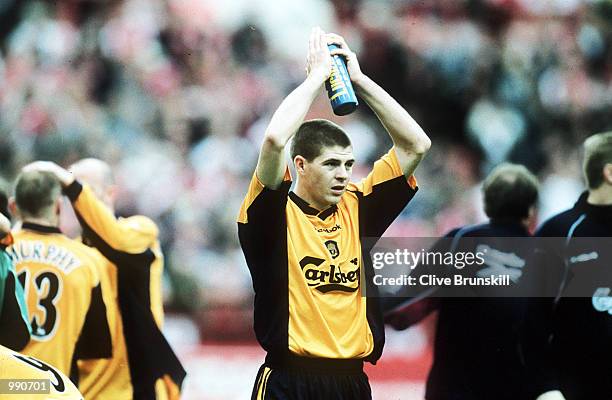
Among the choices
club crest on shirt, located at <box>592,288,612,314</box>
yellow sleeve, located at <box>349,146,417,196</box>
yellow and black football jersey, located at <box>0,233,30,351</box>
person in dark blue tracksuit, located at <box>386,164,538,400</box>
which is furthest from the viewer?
person in dark blue tracksuit, located at <box>386,164,538,400</box>

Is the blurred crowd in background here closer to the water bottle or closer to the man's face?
the man's face

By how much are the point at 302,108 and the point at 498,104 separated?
145 inches

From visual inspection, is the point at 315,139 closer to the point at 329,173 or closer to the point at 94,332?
the point at 329,173

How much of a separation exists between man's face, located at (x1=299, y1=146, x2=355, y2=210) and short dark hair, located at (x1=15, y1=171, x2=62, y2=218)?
1526 mm

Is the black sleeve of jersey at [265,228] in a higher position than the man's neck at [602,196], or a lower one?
lower

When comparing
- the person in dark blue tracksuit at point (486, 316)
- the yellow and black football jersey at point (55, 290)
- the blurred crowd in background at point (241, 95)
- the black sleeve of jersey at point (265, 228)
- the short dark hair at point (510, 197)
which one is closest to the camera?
the black sleeve of jersey at point (265, 228)

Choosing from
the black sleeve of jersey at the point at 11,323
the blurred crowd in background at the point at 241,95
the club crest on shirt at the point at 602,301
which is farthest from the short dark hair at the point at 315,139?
the blurred crowd in background at the point at 241,95

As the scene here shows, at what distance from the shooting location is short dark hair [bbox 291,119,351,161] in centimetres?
391

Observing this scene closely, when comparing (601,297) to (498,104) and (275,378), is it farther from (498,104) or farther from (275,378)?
(498,104)

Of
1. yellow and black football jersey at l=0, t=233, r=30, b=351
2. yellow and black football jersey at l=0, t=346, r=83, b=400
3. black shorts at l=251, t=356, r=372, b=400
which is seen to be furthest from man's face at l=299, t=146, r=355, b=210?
yellow and black football jersey at l=0, t=233, r=30, b=351

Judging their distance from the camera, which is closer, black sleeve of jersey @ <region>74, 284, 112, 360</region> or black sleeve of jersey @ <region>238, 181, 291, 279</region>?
black sleeve of jersey @ <region>238, 181, 291, 279</region>

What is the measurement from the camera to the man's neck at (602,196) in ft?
15.6

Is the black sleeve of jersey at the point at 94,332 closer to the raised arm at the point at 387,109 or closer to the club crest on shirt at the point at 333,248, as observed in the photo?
the club crest on shirt at the point at 333,248

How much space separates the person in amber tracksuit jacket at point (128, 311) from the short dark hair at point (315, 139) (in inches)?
55.6
